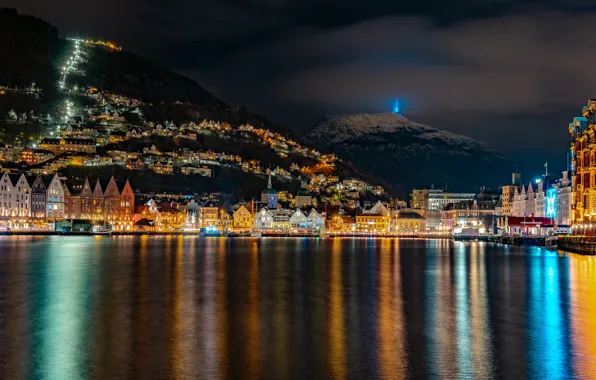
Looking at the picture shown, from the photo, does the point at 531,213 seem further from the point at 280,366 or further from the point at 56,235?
Result: the point at 280,366

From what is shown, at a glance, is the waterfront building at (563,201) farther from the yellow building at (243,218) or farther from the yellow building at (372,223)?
the yellow building at (243,218)

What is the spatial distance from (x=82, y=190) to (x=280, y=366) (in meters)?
136

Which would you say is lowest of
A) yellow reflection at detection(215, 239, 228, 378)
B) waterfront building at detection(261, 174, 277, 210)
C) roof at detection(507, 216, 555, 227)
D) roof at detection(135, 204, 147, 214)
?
yellow reflection at detection(215, 239, 228, 378)

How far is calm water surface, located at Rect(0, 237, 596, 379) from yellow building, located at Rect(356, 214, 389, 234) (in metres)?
124

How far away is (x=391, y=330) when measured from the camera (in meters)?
25.9

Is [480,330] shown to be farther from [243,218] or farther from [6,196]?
[243,218]

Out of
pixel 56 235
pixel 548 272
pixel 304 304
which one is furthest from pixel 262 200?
pixel 304 304

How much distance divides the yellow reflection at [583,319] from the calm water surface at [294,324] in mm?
60

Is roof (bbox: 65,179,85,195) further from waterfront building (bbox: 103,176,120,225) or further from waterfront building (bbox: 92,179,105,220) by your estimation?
waterfront building (bbox: 103,176,120,225)

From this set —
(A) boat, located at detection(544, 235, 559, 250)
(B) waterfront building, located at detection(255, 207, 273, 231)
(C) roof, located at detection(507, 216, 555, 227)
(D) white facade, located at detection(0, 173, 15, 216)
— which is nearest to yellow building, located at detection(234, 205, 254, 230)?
(B) waterfront building, located at detection(255, 207, 273, 231)

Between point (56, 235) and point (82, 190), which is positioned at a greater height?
point (82, 190)

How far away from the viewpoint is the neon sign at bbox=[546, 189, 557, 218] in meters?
127

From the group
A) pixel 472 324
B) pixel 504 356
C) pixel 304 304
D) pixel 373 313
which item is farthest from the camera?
pixel 304 304

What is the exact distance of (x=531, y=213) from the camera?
146m
